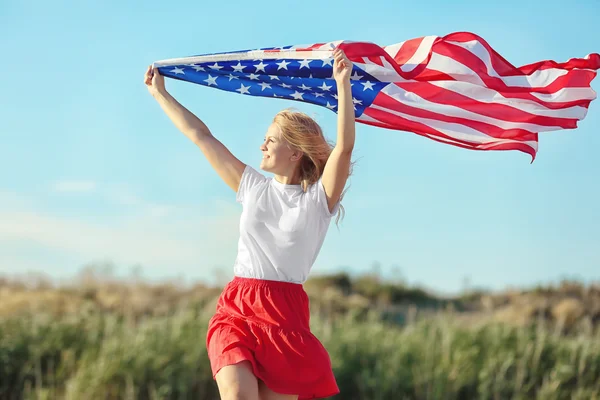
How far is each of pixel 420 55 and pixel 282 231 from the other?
1.34 m

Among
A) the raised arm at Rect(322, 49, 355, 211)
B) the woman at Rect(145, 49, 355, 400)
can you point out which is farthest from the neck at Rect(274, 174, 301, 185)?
the raised arm at Rect(322, 49, 355, 211)

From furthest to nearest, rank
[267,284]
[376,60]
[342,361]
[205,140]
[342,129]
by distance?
[342,361] → [376,60] → [205,140] → [267,284] → [342,129]

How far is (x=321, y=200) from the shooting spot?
3.29m

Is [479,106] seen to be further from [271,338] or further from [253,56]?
[271,338]

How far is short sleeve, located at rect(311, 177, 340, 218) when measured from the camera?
10.8ft

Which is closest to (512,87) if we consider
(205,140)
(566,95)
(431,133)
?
(566,95)

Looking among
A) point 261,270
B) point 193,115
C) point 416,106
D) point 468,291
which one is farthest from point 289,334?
point 468,291

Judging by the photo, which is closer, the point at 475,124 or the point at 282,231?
the point at 282,231

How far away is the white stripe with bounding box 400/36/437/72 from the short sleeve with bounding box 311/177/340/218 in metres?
0.97

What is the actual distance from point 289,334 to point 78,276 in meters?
8.13

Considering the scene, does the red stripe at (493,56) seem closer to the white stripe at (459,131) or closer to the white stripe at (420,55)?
the white stripe at (420,55)

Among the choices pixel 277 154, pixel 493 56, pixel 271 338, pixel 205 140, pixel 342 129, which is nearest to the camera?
pixel 342 129

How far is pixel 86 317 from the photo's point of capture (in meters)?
7.84

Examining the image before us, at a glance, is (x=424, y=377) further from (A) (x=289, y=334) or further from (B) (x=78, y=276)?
(B) (x=78, y=276)
